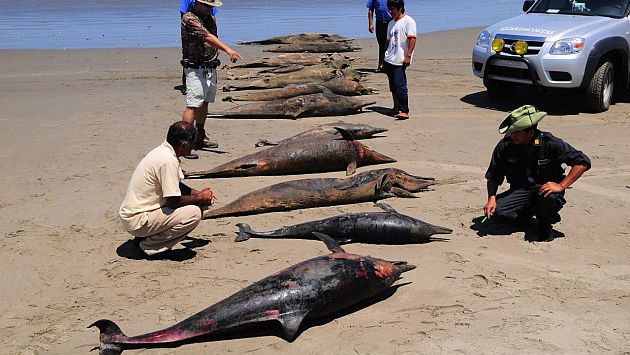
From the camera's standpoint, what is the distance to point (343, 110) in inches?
472

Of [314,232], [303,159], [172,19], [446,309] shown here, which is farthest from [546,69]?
[172,19]

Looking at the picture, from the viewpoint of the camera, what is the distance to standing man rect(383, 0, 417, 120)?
11.1m

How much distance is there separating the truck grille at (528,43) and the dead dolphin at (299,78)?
322 centimetres

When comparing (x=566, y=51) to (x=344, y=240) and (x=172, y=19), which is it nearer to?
(x=344, y=240)

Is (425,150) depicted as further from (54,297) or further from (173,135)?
(54,297)

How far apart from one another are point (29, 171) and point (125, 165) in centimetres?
110

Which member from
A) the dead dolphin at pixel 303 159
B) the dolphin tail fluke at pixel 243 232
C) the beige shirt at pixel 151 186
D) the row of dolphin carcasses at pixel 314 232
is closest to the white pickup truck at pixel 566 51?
the row of dolphin carcasses at pixel 314 232

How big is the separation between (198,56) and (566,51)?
237 inches

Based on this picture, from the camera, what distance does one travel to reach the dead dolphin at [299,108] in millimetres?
11680

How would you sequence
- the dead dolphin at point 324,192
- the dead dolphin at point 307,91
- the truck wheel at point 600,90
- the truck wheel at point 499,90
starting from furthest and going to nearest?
the dead dolphin at point 307,91 < the truck wheel at point 499,90 < the truck wheel at point 600,90 < the dead dolphin at point 324,192

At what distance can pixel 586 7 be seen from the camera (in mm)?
12453

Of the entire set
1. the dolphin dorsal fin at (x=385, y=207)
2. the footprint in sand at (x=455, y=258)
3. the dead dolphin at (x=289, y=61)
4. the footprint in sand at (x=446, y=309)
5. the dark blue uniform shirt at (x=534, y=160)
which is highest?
the dark blue uniform shirt at (x=534, y=160)

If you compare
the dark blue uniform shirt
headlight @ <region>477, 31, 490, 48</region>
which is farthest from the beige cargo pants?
headlight @ <region>477, 31, 490, 48</region>

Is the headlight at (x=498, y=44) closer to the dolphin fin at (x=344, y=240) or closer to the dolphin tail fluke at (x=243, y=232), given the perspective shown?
the dolphin fin at (x=344, y=240)
